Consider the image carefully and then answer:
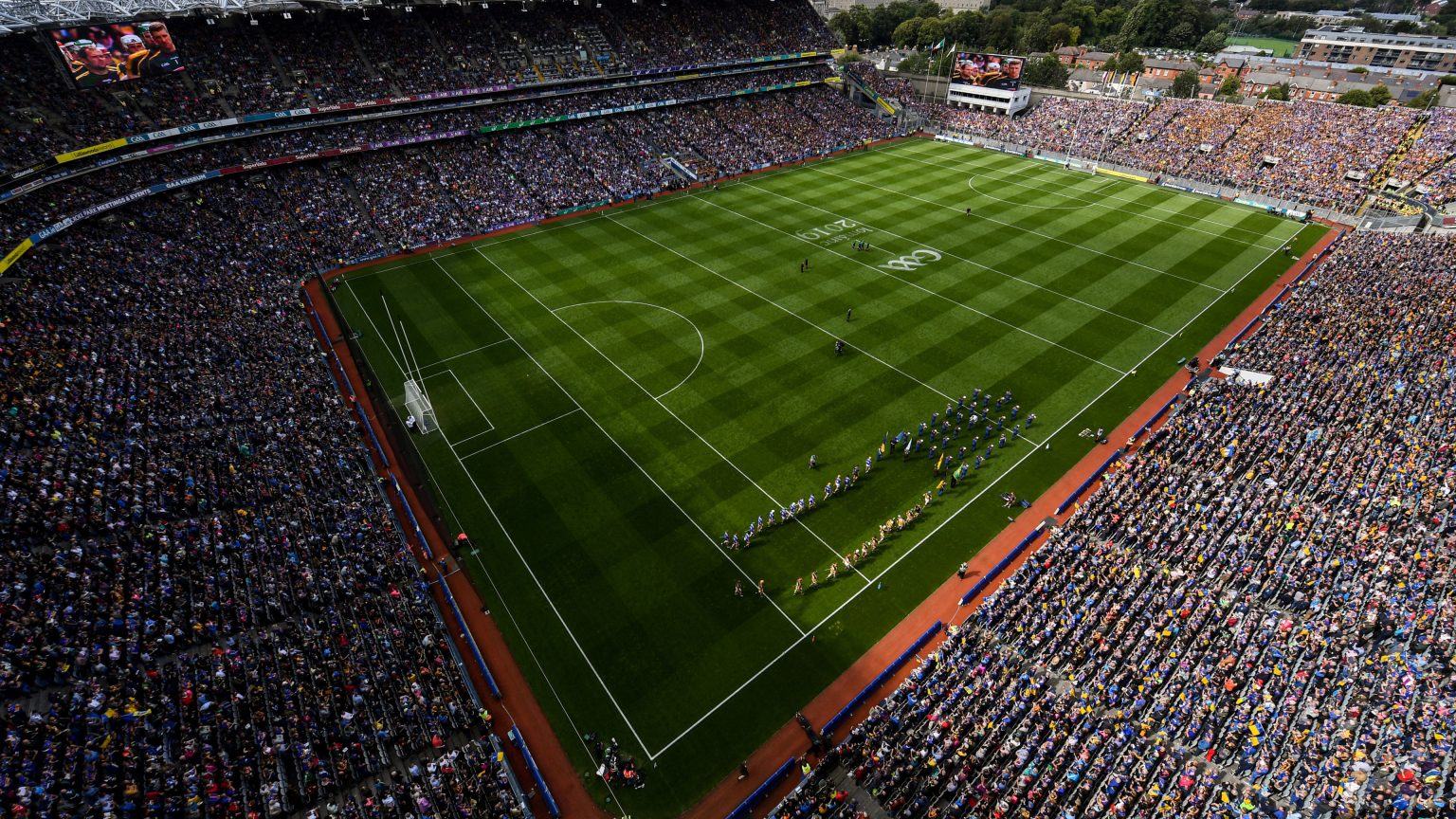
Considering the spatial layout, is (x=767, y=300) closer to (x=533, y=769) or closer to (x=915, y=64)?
(x=533, y=769)

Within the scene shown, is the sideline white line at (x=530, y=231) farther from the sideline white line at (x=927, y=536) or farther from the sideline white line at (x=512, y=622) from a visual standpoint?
the sideline white line at (x=927, y=536)

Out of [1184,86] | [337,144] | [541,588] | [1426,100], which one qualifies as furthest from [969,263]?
[1184,86]

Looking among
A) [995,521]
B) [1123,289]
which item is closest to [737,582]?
[995,521]

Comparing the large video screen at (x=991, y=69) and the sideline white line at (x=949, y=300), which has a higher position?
the large video screen at (x=991, y=69)

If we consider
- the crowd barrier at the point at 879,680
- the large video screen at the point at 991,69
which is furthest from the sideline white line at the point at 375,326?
the large video screen at the point at 991,69

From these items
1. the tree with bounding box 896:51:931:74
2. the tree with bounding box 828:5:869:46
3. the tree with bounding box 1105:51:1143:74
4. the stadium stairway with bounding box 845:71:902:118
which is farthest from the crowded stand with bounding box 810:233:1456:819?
the tree with bounding box 828:5:869:46

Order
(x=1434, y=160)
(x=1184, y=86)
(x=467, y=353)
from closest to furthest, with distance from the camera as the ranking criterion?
(x=467, y=353) → (x=1434, y=160) → (x=1184, y=86)
